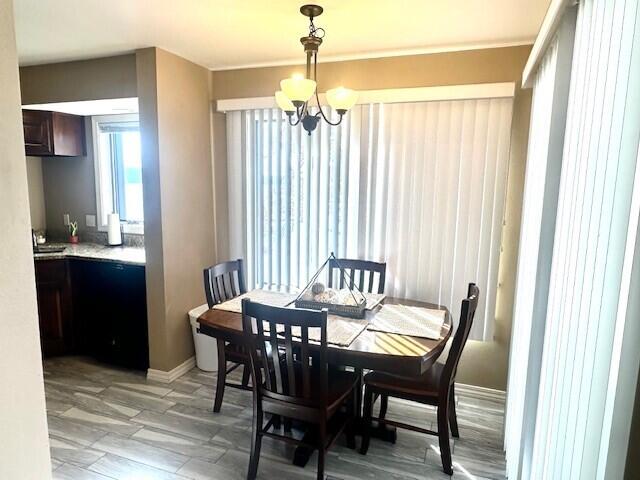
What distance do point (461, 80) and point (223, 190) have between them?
7.04ft

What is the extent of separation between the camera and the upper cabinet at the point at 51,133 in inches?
142

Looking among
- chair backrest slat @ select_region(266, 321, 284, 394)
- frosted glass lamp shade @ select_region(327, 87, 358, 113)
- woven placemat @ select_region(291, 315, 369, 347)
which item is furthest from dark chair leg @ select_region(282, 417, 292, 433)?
frosted glass lamp shade @ select_region(327, 87, 358, 113)

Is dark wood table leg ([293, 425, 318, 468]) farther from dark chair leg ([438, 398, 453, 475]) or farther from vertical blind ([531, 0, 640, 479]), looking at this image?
vertical blind ([531, 0, 640, 479])

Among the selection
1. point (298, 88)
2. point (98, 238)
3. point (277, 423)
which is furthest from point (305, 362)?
point (98, 238)

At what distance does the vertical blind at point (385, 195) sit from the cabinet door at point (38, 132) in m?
1.66

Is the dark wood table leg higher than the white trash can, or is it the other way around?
the white trash can

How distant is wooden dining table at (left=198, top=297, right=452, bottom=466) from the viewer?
6.52ft

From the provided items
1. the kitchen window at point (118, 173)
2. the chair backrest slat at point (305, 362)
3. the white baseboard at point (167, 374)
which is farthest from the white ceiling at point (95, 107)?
the chair backrest slat at point (305, 362)

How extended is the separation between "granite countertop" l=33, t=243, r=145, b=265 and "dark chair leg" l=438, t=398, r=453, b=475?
93.6 inches

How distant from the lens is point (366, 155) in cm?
315

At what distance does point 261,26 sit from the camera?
2506mm

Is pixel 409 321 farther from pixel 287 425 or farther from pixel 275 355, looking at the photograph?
pixel 287 425

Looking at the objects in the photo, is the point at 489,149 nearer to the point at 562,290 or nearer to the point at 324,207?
the point at 324,207

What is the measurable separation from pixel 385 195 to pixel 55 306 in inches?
117
